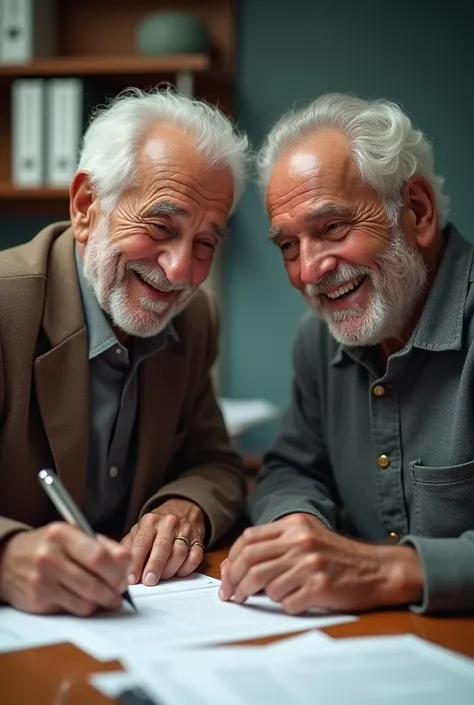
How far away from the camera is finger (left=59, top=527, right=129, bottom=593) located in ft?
3.22

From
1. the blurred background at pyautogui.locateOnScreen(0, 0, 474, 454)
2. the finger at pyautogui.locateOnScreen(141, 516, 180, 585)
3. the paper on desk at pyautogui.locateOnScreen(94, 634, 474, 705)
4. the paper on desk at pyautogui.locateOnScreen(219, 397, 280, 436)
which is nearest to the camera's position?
the paper on desk at pyautogui.locateOnScreen(94, 634, 474, 705)

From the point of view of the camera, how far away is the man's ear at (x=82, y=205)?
5.01 feet

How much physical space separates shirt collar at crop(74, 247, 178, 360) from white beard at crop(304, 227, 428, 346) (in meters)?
0.30

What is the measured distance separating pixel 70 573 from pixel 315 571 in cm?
30

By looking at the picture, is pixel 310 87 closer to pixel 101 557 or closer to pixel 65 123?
pixel 65 123

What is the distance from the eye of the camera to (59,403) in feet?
4.58

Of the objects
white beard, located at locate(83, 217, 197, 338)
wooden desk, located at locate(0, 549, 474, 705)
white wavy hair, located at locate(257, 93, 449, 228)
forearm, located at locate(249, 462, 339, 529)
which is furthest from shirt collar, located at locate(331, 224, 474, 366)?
wooden desk, located at locate(0, 549, 474, 705)

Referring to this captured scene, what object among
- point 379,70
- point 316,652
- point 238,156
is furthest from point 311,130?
point 379,70

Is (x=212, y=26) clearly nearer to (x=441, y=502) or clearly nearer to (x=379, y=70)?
(x=379, y=70)

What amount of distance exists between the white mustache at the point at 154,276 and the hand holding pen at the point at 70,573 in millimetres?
565

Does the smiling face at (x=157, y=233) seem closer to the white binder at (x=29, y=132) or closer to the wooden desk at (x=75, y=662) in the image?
the wooden desk at (x=75, y=662)

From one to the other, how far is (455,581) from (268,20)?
2564 mm

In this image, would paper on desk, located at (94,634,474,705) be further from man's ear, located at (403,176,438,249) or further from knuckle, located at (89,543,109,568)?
man's ear, located at (403,176,438,249)

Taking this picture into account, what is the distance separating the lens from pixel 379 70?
3068 millimetres
